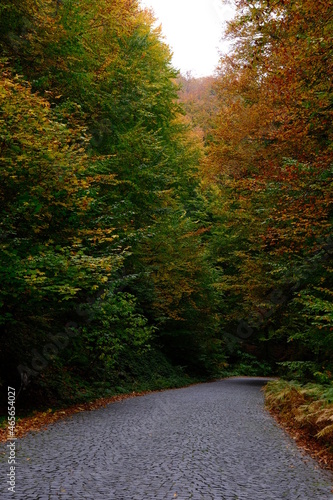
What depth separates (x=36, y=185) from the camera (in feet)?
27.1

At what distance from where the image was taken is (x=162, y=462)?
576 centimetres

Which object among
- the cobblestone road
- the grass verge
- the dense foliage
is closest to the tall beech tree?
the grass verge

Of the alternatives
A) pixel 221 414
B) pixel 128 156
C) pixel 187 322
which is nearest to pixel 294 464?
pixel 221 414

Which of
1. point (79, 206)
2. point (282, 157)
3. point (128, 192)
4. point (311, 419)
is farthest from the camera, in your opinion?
point (128, 192)

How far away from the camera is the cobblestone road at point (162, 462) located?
14.9 ft

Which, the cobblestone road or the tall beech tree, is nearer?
the cobblestone road

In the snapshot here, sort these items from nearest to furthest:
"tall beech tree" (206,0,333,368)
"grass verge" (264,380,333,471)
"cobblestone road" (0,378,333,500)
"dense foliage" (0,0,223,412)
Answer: "cobblestone road" (0,378,333,500)
"grass verge" (264,380,333,471)
"dense foliage" (0,0,223,412)
"tall beech tree" (206,0,333,368)

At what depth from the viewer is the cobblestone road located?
179 inches

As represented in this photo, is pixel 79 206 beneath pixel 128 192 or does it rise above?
beneath

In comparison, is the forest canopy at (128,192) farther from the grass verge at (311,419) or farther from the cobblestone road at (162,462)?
the cobblestone road at (162,462)

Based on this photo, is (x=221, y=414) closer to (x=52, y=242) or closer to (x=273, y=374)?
(x=52, y=242)

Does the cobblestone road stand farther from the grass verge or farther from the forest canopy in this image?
the forest canopy

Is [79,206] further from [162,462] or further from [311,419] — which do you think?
[311,419]

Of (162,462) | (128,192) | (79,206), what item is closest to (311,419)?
(162,462)
